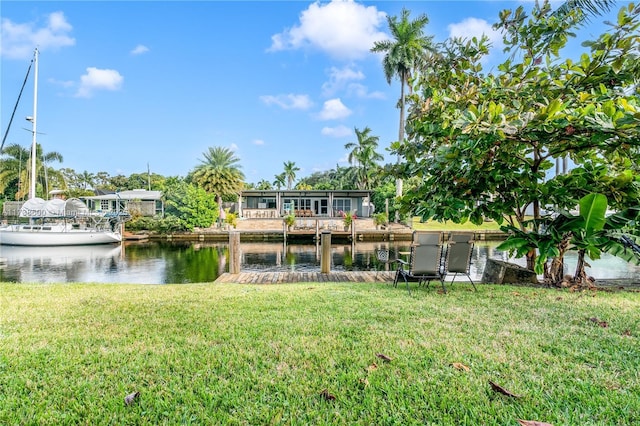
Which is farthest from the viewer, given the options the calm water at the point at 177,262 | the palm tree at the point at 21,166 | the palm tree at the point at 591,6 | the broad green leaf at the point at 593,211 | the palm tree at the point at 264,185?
the palm tree at the point at 264,185

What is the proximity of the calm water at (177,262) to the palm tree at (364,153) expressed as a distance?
19057 millimetres

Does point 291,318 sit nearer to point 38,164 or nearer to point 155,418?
point 155,418

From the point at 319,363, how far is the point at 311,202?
3123cm

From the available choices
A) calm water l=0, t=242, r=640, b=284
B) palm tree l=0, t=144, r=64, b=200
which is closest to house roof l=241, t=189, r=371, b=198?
calm water l=0, t=242, r=640, b=284

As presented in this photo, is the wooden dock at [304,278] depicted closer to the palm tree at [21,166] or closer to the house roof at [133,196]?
the house roof at [133,196]

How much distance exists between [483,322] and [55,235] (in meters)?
25.6

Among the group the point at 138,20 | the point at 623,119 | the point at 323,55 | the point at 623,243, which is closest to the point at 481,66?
the point at 623,119

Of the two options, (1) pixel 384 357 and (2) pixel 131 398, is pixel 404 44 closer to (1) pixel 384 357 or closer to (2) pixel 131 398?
(1) pixel 384 357

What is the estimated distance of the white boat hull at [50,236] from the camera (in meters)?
20.9

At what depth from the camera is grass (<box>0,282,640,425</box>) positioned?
74.4 inches

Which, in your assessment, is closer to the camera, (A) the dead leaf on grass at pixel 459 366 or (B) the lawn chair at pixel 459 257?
(A) the dead leaf on grass at pixel 459 366

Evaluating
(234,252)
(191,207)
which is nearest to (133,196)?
(191,207)

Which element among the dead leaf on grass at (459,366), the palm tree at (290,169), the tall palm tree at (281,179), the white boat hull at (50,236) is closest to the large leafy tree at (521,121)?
the dead leaf on grass at (459,366)

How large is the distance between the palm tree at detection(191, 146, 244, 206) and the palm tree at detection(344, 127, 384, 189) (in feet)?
47.1
